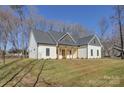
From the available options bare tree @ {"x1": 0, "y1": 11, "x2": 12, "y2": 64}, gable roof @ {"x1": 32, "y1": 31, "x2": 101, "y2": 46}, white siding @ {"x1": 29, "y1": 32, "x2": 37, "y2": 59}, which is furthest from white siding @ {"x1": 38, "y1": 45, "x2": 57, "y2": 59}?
bare tree @ {"x1": 0, "y1": 11, "x2": 12, "y2": 64}

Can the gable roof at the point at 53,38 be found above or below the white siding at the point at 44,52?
above

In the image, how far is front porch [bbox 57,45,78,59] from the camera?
23.8m

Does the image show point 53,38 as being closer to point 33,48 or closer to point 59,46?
point 59,46

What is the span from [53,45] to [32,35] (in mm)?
2927

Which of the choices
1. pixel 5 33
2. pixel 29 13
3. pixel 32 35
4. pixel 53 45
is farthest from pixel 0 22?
pixel 53 45

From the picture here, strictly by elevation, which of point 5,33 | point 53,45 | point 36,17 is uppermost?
point 36,17

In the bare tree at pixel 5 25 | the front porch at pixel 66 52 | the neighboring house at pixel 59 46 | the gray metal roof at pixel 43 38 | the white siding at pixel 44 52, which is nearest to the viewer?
the white siding at pixel 44 52

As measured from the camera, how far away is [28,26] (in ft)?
116

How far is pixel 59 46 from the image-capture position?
23.7 metres

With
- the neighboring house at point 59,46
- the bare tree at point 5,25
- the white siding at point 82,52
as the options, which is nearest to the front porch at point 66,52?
the neighboring house at point 59,46

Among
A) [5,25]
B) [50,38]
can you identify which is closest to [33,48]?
[50,38]

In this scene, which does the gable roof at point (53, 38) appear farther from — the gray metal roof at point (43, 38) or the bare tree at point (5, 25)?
the bare tree at point (5, 25)

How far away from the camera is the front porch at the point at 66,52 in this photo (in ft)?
78.1
